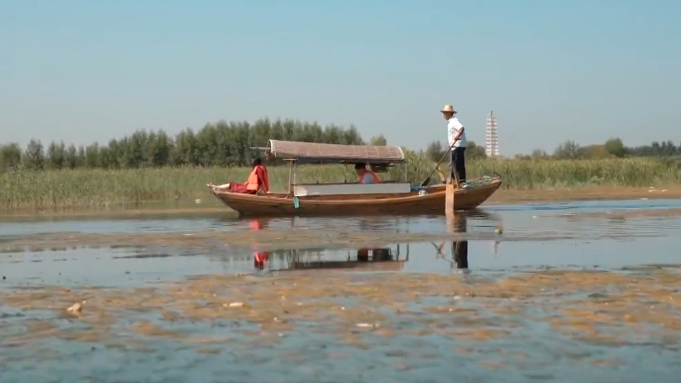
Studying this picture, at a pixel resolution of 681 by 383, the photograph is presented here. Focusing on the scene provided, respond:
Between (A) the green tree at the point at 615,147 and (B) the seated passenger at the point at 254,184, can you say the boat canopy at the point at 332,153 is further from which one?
(A) the green tree at the point at 615,147

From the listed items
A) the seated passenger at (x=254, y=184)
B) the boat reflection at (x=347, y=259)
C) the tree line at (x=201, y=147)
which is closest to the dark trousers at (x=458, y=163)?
the seated passenger at (x=254, y=184)

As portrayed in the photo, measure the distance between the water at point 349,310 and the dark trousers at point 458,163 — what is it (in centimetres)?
776

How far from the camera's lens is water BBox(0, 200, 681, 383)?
6.43m

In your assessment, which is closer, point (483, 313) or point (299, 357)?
point (299, 357)

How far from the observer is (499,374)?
6137 mm

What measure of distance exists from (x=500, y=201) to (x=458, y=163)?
21.6 feet

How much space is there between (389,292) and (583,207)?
16968 mm

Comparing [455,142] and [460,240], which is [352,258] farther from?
[455,142]

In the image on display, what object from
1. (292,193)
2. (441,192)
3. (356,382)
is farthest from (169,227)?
(356,382)

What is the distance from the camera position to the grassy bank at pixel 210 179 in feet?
106

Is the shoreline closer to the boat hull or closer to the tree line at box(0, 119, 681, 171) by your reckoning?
the boat hull

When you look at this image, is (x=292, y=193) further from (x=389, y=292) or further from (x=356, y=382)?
(x=356, y=382)

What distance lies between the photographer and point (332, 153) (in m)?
23.8

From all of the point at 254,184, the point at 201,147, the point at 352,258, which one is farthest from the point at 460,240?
the point at 201,147
